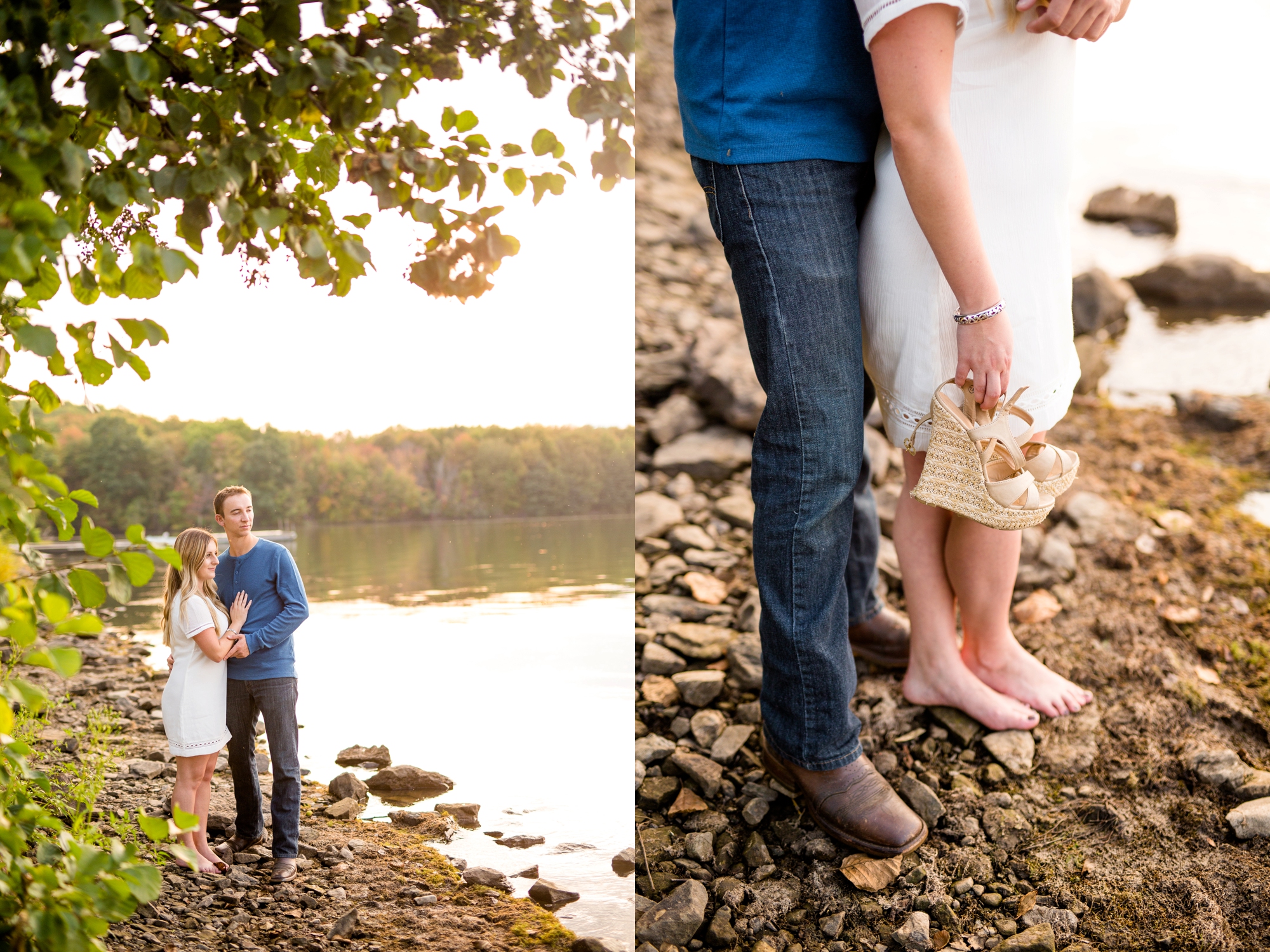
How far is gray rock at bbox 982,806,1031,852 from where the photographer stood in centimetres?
171

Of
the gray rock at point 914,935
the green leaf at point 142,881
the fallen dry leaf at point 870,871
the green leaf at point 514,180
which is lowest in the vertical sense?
the gray rock at point 914,935

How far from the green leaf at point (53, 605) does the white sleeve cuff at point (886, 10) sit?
50.8 inches

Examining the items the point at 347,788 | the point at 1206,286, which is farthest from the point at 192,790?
the point at 1206,286

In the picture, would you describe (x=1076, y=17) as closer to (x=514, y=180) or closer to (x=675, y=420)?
(x=514, y=180)

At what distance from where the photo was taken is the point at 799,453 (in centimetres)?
151

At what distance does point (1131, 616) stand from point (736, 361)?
1538 mm

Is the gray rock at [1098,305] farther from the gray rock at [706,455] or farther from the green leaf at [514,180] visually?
the green leaf at [514,180]

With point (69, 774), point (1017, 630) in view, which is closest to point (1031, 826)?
point (1017, 630)

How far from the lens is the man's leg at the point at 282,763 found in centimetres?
137

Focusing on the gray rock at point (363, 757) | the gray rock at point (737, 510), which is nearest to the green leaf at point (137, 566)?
the gray rock at point (363, 757)

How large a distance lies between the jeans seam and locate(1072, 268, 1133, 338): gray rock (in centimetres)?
365

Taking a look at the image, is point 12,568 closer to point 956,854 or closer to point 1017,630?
point 956,854

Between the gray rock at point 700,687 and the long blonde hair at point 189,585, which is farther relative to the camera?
the gray rock at point 700,687

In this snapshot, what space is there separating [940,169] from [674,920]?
129cm
